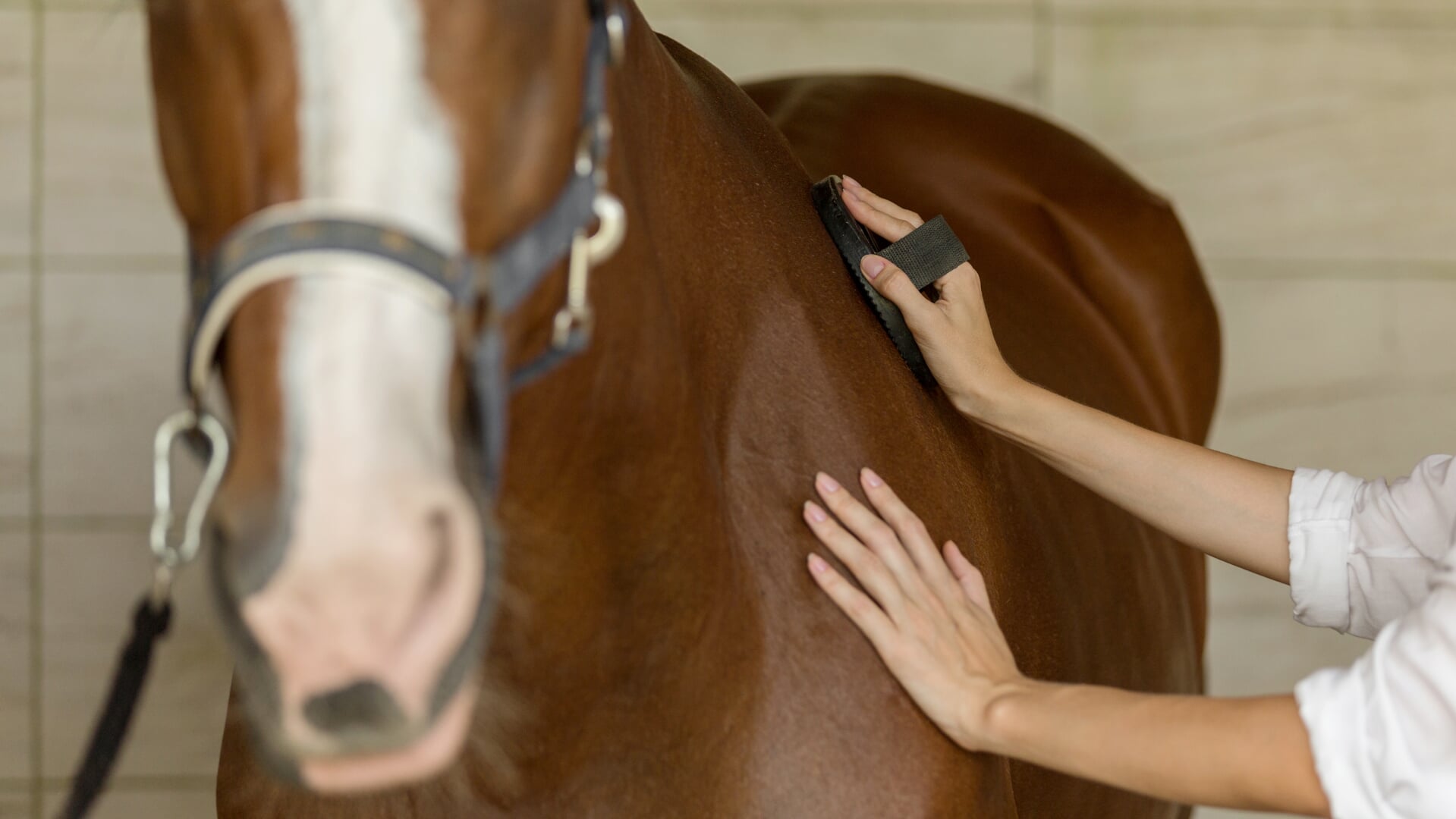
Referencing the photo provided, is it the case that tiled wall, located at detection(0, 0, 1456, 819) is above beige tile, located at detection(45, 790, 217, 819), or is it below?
above

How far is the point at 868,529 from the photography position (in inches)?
37.8

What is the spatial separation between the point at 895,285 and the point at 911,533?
229 millimetres

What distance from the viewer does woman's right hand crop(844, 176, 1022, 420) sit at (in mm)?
1130

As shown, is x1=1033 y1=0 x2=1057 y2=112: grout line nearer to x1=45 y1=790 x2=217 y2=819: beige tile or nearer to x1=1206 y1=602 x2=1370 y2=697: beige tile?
x1=1206 y1=602 x2=1370 y2=697: beige tile

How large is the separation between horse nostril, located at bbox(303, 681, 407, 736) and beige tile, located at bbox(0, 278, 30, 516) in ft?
6.87

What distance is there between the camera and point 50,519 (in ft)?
7.84

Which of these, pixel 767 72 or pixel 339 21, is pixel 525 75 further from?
pixel 767 72

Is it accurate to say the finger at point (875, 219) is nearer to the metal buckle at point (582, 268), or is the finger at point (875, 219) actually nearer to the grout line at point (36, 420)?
the metal buckle at point (582, 268)

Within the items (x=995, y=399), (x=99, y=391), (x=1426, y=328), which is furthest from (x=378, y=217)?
(x=1426, y=328)

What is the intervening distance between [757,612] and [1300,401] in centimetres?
205

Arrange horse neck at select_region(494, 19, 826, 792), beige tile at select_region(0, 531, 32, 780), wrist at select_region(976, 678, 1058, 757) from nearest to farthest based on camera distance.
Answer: horse neck at select_region(494, 19, 826, 792), wrist at select_region(976, 678, 1058, 757), beige tile at select_region(0, 531, 32, 780)

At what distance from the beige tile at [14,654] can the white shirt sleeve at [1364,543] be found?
7.14ft

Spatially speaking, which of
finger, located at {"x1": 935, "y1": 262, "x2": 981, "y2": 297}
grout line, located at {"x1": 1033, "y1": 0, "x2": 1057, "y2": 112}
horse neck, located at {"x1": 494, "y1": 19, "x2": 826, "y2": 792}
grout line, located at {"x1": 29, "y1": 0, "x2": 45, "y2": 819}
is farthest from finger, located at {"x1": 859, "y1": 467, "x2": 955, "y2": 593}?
grout line, located at {"x1": 29, "y1": 0, "x2": 45, "y2": 819}

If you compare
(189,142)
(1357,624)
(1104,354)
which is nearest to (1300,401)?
(1104,354)
